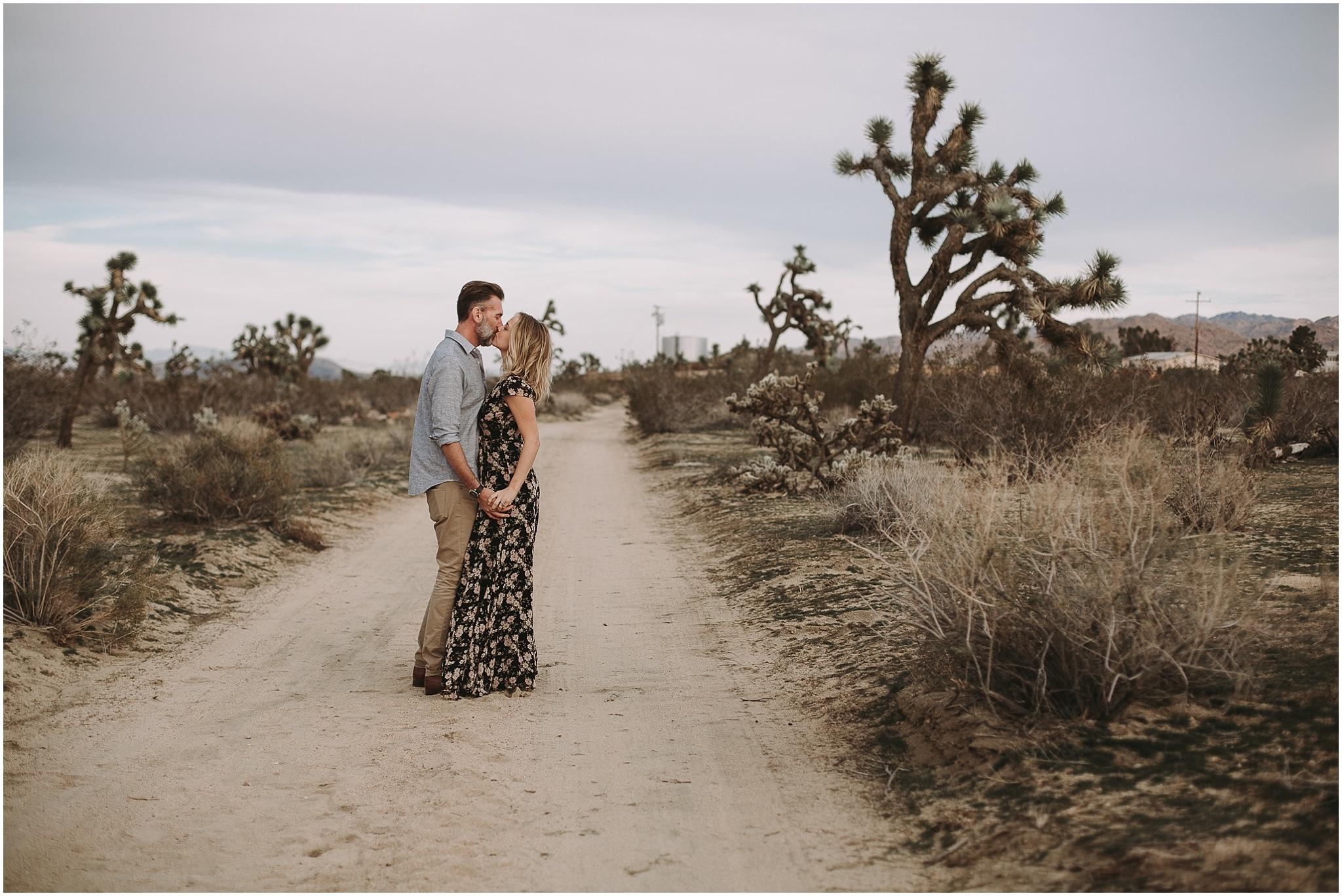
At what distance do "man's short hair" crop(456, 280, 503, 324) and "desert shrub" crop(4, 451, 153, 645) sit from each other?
294 centimetres

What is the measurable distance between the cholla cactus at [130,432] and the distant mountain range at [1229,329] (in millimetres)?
15199

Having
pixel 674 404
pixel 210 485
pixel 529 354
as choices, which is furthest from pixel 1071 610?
pixel 674 404

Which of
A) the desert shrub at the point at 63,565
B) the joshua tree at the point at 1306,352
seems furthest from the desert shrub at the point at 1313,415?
the desert shrub at the point at 63,565

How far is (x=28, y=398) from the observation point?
14.8m

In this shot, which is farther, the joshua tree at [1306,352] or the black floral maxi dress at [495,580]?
A: the joshua tree at [1306,352]

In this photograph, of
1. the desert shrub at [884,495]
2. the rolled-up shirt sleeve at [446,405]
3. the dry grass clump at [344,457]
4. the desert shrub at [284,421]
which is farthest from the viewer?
the desert shrub at [284,421]

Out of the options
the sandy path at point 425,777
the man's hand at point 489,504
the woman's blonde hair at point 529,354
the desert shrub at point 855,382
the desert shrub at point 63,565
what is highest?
the desert shrub at point 855,382

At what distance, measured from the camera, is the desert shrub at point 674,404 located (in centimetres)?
2511

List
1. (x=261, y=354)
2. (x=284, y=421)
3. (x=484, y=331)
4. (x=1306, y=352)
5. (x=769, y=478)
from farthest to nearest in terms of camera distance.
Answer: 1. (x=261, y=354)
2. (x=284, y=421)
3. (x=1306, y=352)
4. (x=769, y=478)
5. (x=484, y=331)

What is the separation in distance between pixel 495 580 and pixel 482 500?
0.45 metres

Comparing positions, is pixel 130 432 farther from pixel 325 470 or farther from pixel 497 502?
pixel 497 502

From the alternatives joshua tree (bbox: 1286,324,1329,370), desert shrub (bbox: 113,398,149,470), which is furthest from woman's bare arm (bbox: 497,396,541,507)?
desert shrub (bbox: 113,398,149,470)

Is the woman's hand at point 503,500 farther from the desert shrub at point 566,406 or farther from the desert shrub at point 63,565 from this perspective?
the desert shrub at point 566,406

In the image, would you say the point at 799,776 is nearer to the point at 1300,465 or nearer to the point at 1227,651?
the point at 1227,651
